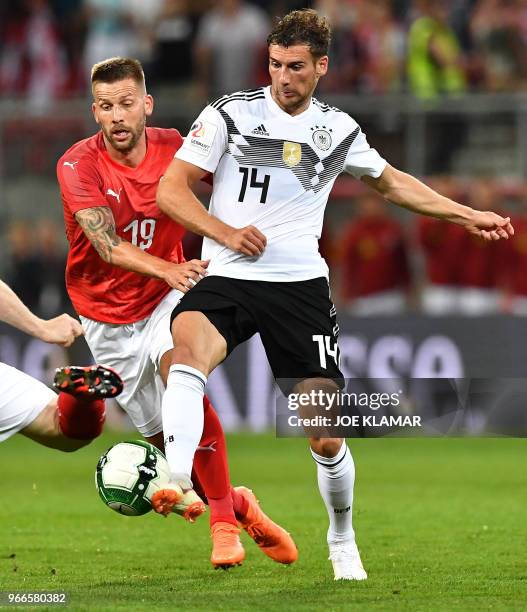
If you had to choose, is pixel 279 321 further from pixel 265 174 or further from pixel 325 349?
pixel 265 174

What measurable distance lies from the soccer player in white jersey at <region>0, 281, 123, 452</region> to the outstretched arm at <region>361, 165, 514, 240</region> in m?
1.81

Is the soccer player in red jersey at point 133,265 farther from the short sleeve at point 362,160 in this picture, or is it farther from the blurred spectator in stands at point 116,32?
the blurred spectator in stands at point 116,32

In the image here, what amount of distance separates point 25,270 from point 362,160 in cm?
930

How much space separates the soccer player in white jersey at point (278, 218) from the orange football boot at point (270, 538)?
0.38 metres

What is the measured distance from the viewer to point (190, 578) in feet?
22.8

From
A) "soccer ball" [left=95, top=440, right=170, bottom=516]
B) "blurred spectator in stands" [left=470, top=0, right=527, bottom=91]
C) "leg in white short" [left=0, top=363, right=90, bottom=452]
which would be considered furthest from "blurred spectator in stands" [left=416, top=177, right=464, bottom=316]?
"soccer ball" [left=95, top=440, right=170, bottom=516]

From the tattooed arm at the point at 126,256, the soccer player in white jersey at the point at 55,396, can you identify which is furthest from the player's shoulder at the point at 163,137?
the soccer player in white jersey at the point at 55,396

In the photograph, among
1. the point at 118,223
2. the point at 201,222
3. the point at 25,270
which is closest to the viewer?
the point at 201,222

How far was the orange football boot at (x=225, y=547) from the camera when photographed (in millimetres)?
6781

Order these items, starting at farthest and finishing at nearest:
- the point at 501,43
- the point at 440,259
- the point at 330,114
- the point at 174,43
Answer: the point at 174,43 → the point at 501,43 → the point at 440,259 → the point at 330,114

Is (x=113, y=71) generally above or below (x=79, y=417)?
above

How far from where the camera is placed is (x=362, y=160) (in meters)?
7.20

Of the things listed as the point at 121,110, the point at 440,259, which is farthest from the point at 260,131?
the point at 440,259

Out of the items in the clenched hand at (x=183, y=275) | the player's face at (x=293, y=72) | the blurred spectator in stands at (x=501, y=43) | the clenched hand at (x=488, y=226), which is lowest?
the clenched hand at (x=183, y=275)
